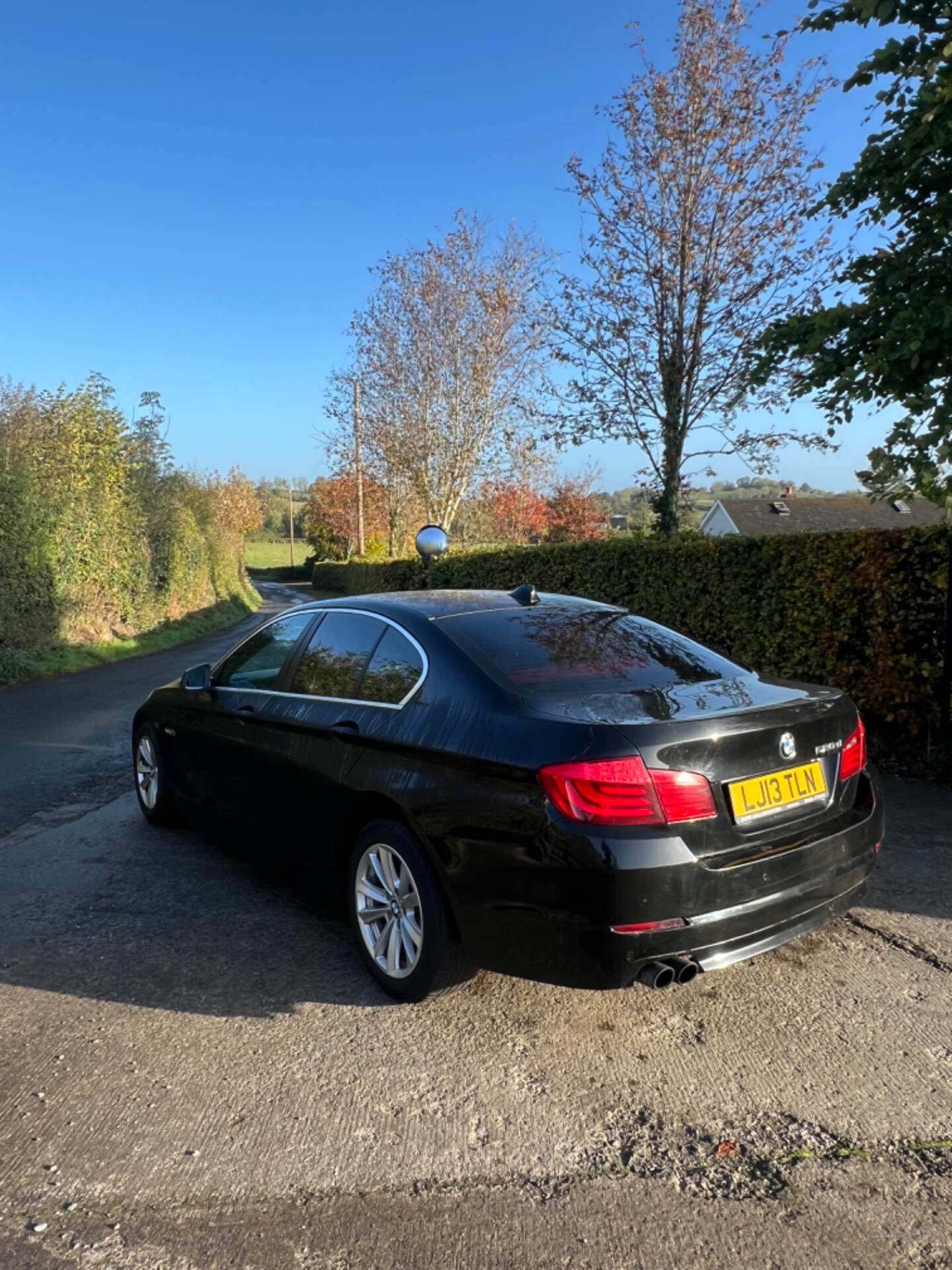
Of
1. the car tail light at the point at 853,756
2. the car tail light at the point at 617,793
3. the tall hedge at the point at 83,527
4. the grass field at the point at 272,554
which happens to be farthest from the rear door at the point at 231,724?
the grass field at the point at 272,554

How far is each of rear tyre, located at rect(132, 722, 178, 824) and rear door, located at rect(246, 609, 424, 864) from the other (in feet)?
4.82

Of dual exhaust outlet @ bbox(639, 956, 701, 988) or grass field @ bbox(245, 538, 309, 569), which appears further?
grass field @ bbox(245, 538, 309, 569)

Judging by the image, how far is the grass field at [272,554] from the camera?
8794cm

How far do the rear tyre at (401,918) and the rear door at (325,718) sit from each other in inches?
9.8

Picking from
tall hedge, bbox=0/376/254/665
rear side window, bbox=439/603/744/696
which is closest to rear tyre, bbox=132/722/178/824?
rear side window, bbox=439/603/744/696

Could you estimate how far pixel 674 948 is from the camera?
9.36 ft

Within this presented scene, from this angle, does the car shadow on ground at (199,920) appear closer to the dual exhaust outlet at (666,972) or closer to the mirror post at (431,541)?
the dual exhaust outlet at (666,972)

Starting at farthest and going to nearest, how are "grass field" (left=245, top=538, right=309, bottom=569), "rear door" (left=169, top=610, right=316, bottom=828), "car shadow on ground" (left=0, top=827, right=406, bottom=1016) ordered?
"grass field" (left=245, top=538, right=309, bottom=569)
"rear door" (left=169, top=610, right=316, bottom=828)
"car shadow on ground" (left=0, top=827, right=406, bottom=1016)

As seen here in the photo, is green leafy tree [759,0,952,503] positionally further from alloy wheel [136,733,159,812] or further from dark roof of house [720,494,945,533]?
dark roof of house [720,494,945,533]

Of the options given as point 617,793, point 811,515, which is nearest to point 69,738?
point 617,793

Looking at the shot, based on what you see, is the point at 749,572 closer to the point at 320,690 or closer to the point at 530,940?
the point at 320,690

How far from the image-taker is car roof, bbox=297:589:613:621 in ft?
13.3

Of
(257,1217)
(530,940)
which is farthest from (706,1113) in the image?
(257,1217)

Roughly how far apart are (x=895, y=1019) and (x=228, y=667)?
3657 millimetres
